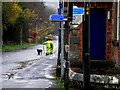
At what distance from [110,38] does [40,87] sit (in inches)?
139

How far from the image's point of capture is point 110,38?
410 inches

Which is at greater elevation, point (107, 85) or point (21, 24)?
point (21, 24)

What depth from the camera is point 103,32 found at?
10.5 metres

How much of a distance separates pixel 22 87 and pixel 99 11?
4417 mm

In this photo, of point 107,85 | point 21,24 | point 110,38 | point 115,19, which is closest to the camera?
A: point 107,85

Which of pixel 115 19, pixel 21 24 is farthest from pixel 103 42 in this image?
pixel 21 24

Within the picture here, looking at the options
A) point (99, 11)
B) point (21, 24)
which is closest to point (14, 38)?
point (21, 24)

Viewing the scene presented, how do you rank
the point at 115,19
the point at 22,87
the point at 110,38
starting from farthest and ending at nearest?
the point at 110,38, the point at 115,19, the point at 22,87

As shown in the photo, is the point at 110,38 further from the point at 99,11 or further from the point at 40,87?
the point at 40,87

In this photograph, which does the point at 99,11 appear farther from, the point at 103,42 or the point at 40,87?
the point at 40,87

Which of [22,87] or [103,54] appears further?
[103,54]

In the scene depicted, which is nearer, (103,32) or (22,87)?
(22,87)


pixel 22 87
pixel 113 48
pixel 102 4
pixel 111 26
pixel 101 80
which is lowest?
pixel 22 87

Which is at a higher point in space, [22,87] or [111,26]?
[111,26]
